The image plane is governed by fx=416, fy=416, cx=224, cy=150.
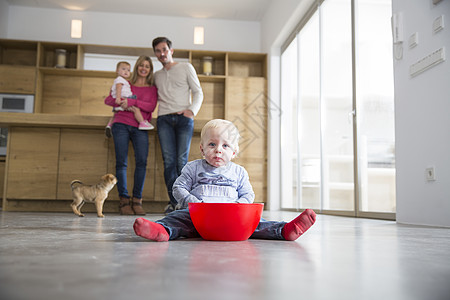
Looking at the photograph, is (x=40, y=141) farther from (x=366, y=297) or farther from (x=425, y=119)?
(x=366, y=297)

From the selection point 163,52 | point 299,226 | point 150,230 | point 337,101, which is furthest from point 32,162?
point 337,101

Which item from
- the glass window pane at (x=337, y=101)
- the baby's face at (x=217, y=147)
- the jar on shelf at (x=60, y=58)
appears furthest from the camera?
the jar on shelf at (x=60, y=58)

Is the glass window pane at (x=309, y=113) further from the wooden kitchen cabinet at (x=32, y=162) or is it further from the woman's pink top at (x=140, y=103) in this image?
the wooden kitchen cabinet at (x=32, y=162)

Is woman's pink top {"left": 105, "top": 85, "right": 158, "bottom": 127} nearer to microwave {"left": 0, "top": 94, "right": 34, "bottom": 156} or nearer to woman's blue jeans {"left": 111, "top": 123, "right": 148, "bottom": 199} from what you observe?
woman's blue jeans {"left": 111, "top": 123, "right": 148, "bottom": 199}

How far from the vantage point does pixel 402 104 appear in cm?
242

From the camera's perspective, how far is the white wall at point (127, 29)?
5512 mm

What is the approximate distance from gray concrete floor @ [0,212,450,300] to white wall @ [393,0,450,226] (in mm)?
1126

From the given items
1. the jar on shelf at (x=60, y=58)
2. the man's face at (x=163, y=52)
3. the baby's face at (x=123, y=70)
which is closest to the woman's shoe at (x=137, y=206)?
the baby's face at (x=123, y=70)

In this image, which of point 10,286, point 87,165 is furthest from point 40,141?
point 10,286

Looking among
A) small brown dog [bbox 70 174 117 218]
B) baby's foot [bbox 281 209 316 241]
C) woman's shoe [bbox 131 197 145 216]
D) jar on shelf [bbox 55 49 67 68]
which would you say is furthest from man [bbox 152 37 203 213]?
jar on shelf [bbox 55 49 67 68]

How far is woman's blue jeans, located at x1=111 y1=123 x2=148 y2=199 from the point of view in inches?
118

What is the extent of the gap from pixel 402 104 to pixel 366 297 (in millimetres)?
2108

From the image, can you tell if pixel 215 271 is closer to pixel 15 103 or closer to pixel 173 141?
pixel 173 141

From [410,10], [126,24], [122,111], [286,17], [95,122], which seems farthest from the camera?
[126,24]
